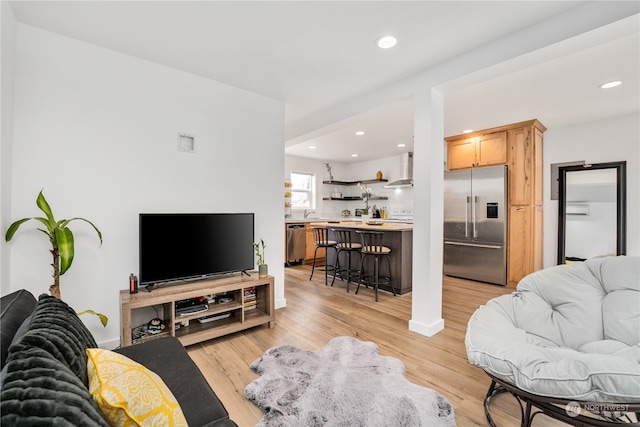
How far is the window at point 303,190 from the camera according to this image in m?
7.29

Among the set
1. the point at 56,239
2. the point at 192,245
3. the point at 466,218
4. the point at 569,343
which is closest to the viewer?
the point at 569,343

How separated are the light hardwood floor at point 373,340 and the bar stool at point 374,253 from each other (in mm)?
198

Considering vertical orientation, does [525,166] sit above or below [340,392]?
above

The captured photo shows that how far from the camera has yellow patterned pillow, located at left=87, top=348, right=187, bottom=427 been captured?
30.6 inches

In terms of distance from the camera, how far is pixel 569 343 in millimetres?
1742

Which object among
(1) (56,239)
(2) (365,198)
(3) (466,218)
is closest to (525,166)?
(3) (466,218)

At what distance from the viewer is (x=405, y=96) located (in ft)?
9.71

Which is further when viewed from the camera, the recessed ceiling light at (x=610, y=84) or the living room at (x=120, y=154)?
Answer: the recessed ceiling light at (x=610, y=84)

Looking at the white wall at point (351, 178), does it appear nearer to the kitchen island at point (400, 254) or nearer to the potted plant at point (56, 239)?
the kitchen island at point (400, 254)

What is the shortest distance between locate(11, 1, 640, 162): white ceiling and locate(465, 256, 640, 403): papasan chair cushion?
1.63m

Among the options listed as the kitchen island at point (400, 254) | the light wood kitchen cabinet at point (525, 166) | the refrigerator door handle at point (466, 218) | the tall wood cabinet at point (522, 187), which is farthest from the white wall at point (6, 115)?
the light wood kitchen cabinet at point (525, 166)

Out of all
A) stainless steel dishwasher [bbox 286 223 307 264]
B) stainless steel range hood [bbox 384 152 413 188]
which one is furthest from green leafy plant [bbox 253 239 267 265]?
stainless steel range hood [bbox 384 152 413 188]

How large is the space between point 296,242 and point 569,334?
504 cm

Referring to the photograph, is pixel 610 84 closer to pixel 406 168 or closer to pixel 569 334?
pixel 569 334
